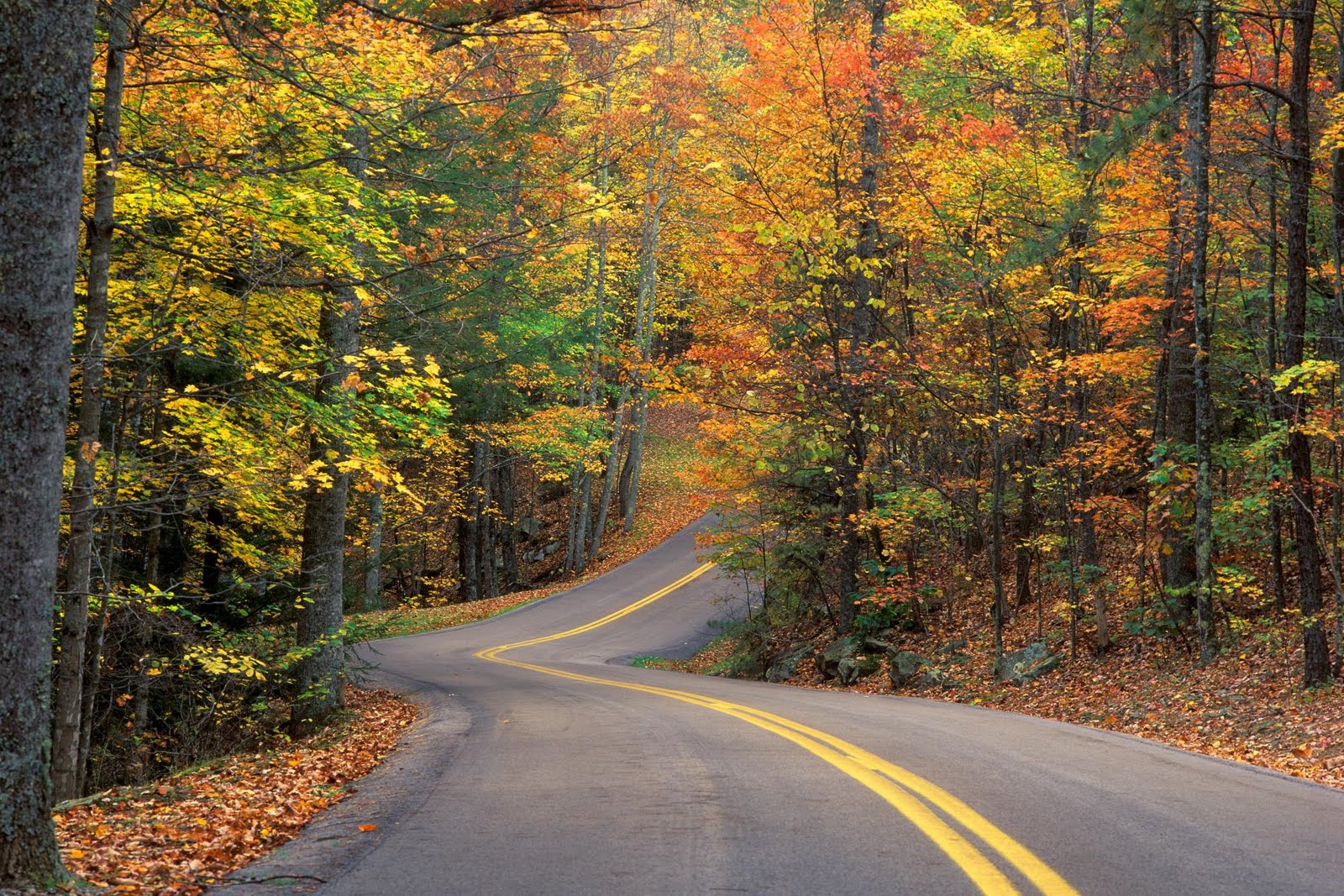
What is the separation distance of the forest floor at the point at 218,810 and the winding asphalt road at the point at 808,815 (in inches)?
13.2

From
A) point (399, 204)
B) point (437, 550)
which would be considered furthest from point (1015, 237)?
point (437, 550)

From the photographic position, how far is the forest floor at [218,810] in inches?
195

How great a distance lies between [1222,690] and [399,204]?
1158cm

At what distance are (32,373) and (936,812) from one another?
4833mm

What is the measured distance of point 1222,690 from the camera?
40.8 feet

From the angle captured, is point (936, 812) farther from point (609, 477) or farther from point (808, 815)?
point (609, 477)

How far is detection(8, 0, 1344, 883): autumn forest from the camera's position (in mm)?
9445

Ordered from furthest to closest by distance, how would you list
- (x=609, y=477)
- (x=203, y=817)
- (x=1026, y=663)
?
(x=609, y=477) → (x=1026, y=663) → (x=203, y=817)

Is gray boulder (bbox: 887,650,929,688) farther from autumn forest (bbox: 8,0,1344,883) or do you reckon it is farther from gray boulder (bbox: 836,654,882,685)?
autumn forest (bbox: 8,0,1344,883)

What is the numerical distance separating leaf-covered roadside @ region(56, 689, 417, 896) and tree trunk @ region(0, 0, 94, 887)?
59 centimetres

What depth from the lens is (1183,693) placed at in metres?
12.8

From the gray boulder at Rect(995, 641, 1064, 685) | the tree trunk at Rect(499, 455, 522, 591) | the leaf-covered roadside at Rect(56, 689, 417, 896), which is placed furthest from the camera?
the tree trunk at Rect(499, 455, 522, 591)

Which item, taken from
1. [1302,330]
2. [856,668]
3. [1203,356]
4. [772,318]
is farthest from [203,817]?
[772,318]

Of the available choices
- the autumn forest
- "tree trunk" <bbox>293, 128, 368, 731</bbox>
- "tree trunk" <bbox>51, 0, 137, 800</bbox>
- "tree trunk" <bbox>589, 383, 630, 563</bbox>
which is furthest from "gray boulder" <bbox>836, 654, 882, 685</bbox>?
"tree trunk" <bbox>589, 383, 630, 563</bbox>
